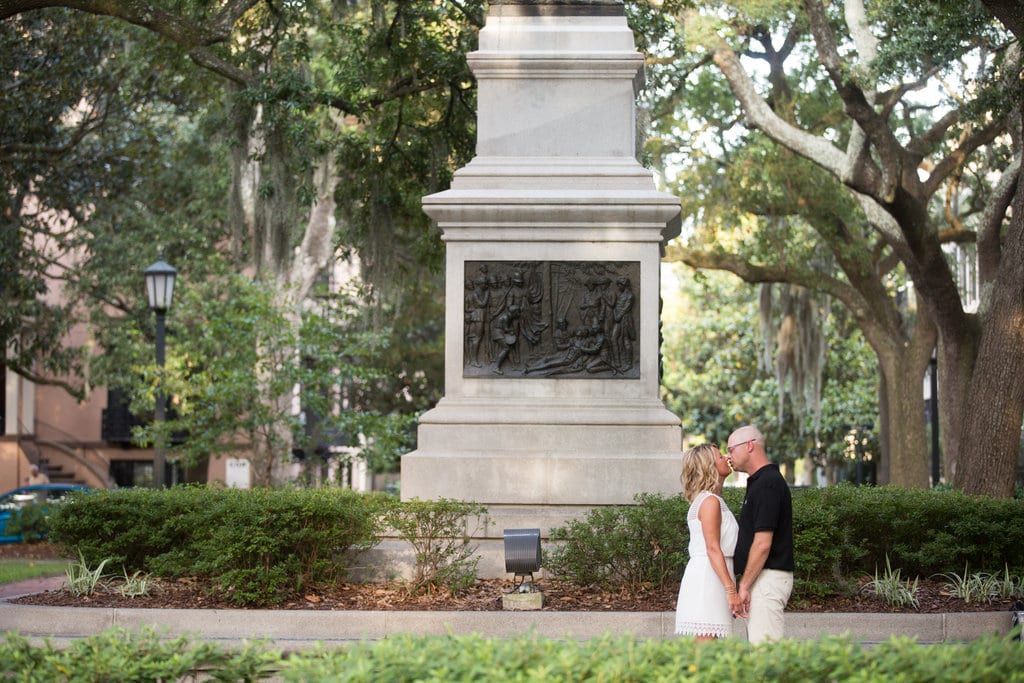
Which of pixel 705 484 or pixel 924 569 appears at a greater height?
pixel 705 484

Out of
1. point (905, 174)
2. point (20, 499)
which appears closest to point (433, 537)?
point (905, 174)

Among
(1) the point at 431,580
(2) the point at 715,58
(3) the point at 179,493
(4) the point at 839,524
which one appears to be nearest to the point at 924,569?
(4) the point at 839,524

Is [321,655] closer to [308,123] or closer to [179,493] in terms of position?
[179,493]

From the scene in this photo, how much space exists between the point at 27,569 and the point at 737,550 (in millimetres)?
14663

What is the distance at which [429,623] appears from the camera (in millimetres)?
10797

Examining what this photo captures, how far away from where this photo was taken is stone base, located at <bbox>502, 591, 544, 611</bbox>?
11016 millimetres

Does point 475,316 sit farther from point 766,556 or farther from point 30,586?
point 30,586

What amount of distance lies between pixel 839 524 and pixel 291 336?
44.7 ft

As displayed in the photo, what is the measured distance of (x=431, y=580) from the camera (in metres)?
11.8

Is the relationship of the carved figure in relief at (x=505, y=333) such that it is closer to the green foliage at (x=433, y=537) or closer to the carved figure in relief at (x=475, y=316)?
the carved figure in relief at (x=475, y=316)

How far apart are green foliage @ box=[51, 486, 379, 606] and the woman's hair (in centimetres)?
417

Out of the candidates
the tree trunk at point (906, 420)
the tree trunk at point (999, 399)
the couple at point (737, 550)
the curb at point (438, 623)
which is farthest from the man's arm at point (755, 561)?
the tree trunk at point (906, 420)

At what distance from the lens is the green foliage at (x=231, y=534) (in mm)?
11297

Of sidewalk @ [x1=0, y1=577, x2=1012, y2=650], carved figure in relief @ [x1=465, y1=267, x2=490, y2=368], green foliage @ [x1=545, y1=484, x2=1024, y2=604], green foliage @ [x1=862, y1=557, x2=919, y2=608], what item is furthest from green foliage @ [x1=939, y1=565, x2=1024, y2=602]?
carved figure in relief @ [x1=465, y1=267, x2=490, y2=368]
